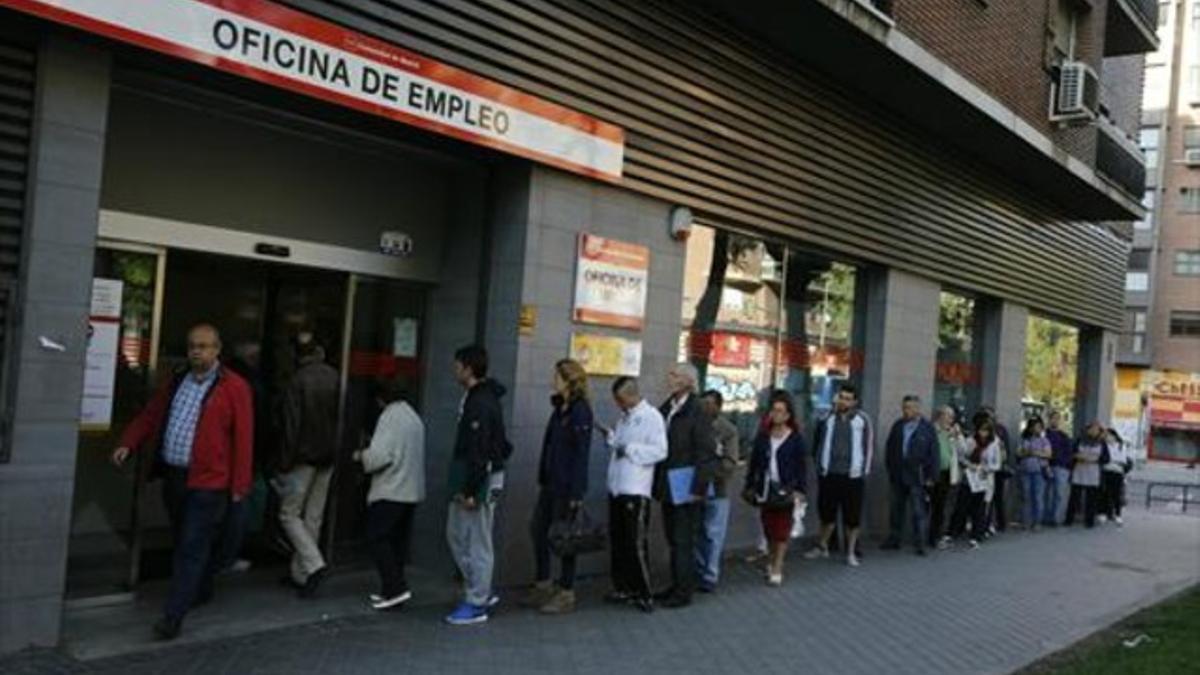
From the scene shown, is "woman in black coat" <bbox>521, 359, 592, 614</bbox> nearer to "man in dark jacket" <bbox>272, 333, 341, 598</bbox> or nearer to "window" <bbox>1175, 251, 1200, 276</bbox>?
"man in dark jacket" <bbox>272, 333, 341, 598</bbox>

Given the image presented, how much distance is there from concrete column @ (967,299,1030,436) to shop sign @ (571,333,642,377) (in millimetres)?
9639

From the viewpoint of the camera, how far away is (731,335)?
502 inches

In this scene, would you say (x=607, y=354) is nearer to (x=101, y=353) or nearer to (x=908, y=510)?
(x=101, y=353)

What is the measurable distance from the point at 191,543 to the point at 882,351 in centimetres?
1000

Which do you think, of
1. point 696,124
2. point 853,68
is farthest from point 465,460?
point 853,68

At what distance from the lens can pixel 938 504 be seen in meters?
14.5

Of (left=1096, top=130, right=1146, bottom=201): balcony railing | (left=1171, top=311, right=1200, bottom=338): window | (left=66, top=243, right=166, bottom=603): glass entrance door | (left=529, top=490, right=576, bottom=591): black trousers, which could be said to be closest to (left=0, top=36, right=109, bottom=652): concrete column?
(left=66, top=243, right=166, bottom=603): glass entrance door

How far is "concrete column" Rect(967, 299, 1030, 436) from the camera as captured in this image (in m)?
18.6

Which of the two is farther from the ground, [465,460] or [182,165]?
[182,165]

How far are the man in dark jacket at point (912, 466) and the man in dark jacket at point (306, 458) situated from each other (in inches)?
288

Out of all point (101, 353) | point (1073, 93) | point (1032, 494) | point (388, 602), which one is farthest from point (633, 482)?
point (1032, 494)

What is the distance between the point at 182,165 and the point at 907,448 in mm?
8760

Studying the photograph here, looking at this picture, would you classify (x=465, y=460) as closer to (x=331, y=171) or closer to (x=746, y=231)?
(x=331, y=171)

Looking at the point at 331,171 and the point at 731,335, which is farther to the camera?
the point at 731,335
